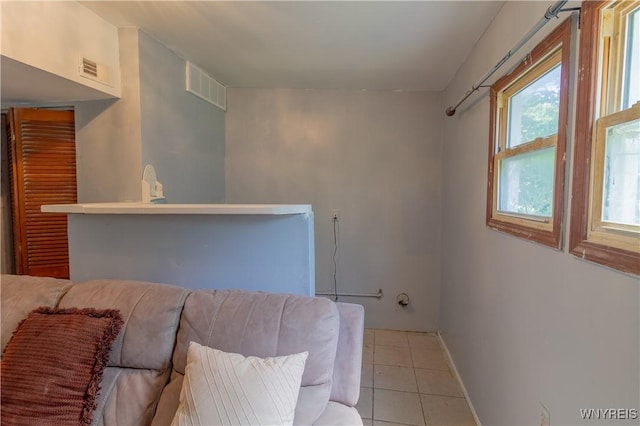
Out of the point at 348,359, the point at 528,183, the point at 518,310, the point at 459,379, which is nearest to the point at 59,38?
the point at 348,359

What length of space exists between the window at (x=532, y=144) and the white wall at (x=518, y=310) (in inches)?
3.2

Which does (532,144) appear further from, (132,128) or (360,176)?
(132,128)

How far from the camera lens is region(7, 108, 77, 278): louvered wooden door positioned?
216 cm

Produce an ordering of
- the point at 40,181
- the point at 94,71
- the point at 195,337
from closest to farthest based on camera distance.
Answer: the point at 195,337 < the point at 94,71 < the point at 40,181

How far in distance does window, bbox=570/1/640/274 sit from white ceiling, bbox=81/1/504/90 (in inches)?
34.7

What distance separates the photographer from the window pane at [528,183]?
1.33 m

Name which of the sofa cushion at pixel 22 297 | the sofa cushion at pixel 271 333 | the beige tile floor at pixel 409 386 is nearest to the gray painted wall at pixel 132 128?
the sofa cushion at pixel 22 297

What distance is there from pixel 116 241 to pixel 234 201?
5.22 feet

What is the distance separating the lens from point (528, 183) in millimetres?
1521

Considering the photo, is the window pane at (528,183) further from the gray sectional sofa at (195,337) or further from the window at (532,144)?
the gray sectional sofa at (195,337)

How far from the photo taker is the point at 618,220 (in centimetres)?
94

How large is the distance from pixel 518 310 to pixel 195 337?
1.41 meters

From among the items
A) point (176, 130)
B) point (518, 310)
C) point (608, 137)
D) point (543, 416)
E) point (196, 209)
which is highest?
point (176, 130)

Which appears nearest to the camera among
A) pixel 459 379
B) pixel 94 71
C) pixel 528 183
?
pixel 528 183
